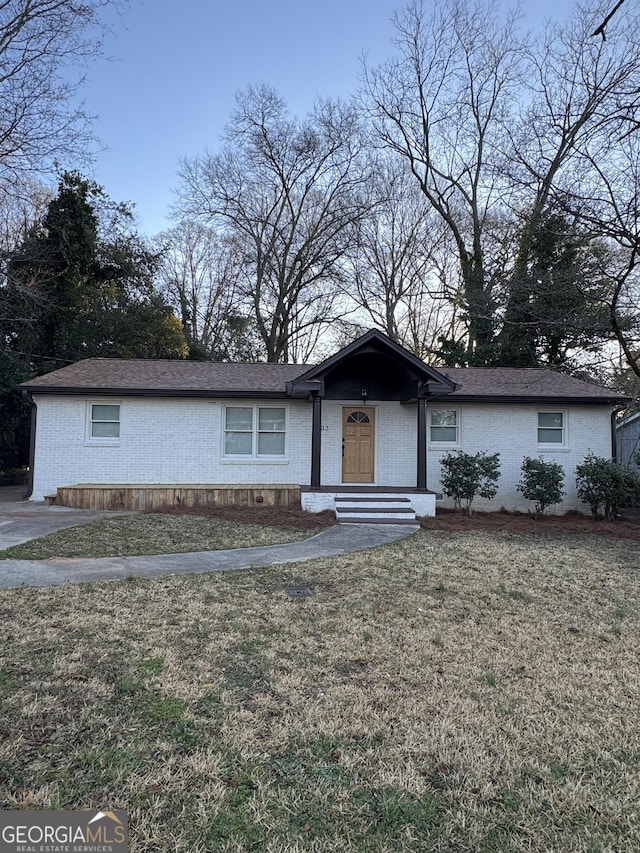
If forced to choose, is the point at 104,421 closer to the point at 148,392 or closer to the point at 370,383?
the point at 148,392

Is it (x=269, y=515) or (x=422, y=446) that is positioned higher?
(x=422, y=446)

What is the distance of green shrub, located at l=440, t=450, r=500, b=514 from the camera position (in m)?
12.0

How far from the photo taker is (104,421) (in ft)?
42.0

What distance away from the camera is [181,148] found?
24188 mm

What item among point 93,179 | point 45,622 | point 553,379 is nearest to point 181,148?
point 93,179

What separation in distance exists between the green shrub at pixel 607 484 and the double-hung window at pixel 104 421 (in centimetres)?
1215

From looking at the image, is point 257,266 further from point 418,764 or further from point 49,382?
point 418,764

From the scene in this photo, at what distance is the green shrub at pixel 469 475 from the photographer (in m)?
12.0

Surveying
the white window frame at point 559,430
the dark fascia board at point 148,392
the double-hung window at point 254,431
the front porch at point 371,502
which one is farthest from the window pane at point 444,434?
the dark fascia board at point 148,392

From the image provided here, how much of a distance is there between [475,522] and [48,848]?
10211 millimetres

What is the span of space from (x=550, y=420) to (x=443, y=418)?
3041 mm

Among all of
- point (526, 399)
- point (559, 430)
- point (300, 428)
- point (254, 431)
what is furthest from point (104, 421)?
point (559, 430)

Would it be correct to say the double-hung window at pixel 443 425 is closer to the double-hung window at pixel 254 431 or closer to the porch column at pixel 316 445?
the porch column at pixel 316 445

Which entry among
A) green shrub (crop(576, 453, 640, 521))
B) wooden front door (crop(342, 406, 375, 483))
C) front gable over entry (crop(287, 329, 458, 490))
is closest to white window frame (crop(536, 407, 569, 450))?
green shrub (crop(576, 453, 640, 521))
